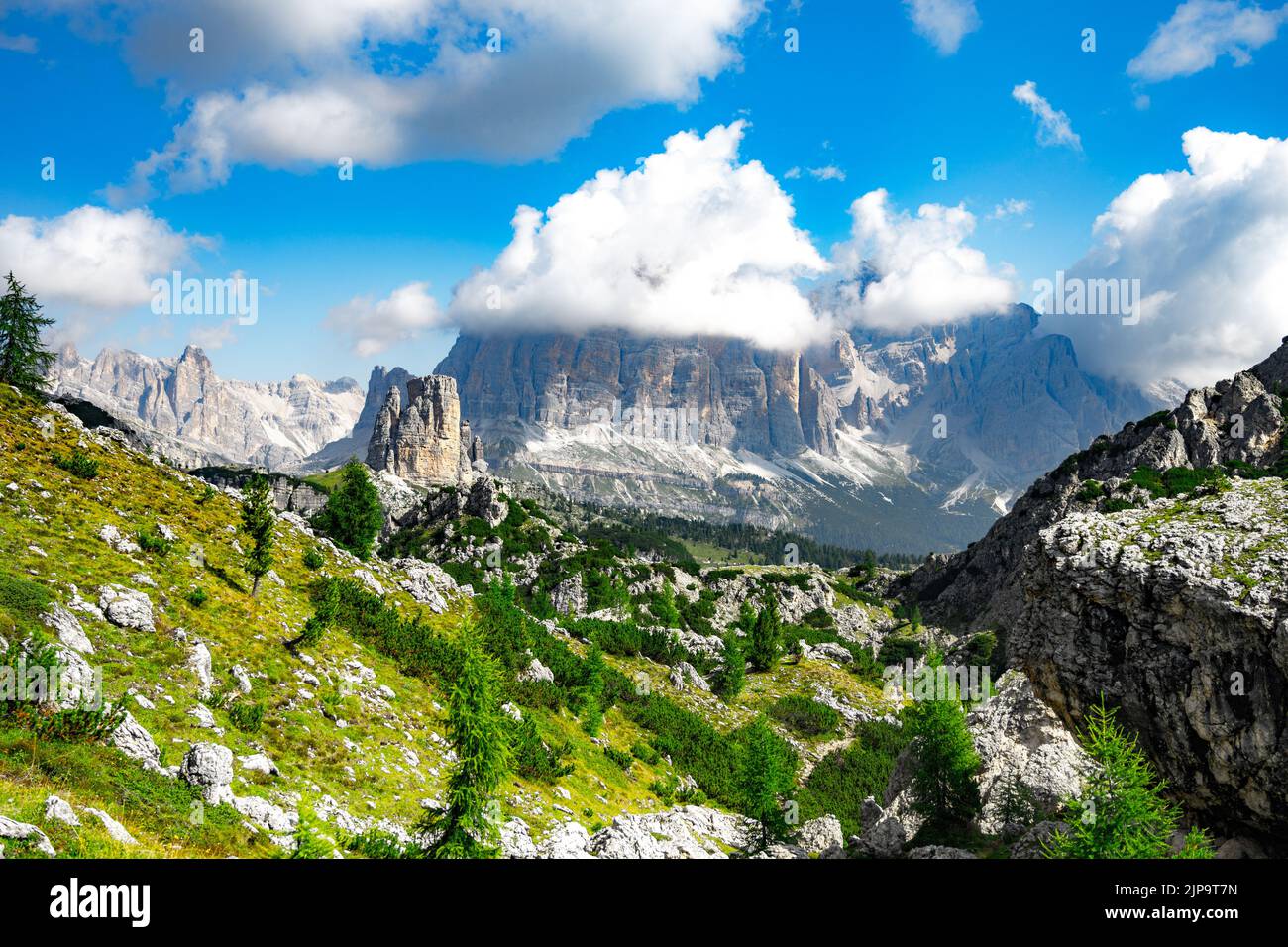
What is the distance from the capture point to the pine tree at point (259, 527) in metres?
38.3

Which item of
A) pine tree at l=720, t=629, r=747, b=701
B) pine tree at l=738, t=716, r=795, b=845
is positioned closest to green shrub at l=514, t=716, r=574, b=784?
pine tree at l=738, t=716, r=795, b=845

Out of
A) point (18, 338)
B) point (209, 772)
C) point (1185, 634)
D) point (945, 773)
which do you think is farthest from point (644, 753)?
point (18, 338)

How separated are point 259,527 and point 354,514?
3776 cm

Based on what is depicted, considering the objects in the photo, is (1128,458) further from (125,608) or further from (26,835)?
(26,835)

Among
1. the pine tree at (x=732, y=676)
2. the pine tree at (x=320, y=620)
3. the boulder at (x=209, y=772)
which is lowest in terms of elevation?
the pine tree at (x=732, y=676)

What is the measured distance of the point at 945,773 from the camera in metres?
34.9

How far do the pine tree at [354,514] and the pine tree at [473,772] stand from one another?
59.6 meters

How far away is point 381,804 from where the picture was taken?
26.0m

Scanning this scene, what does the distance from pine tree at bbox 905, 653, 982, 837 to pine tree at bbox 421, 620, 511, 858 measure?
2516 cm

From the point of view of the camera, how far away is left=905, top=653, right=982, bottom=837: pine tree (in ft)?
112

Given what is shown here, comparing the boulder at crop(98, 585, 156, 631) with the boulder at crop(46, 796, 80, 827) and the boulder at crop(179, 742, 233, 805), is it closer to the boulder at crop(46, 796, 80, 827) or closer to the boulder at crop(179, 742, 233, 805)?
the boulder at crop(179, 742, 233, 805)

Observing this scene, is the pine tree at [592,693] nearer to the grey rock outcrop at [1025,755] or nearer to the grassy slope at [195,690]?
the grassy slope at [195,690]

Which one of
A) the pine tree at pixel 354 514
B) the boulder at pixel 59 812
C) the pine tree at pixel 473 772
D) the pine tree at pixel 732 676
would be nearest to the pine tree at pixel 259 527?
the pine tree at pixel 473 772
